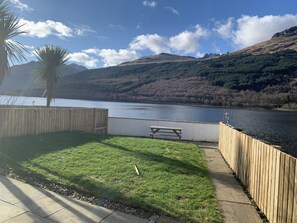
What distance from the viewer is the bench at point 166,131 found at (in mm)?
13273

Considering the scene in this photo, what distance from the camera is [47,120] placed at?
9.83 m

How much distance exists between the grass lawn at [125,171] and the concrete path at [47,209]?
1.59ft

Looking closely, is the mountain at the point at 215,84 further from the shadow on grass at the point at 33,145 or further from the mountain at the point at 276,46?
the shadow on grass at the point at 33,145

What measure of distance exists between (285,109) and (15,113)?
6215 centimetres

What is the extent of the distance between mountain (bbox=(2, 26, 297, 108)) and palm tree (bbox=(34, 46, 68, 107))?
95.4 ft

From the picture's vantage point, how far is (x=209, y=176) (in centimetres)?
600

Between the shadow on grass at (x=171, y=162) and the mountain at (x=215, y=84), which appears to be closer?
the shadow on grass at (x=171, y=162)

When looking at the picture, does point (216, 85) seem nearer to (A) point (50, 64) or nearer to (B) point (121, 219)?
(A) point (50, 64)

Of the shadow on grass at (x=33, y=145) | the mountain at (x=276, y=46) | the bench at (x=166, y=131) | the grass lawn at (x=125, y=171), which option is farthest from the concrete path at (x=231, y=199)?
the mountain at (x=276, y=46)

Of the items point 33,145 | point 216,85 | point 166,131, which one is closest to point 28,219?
point 33,145

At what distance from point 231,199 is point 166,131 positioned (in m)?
9.12

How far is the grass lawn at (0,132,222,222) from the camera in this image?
411 centimetres

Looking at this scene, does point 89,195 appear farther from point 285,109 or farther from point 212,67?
point 212,67

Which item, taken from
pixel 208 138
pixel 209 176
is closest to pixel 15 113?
pixel 209 176
